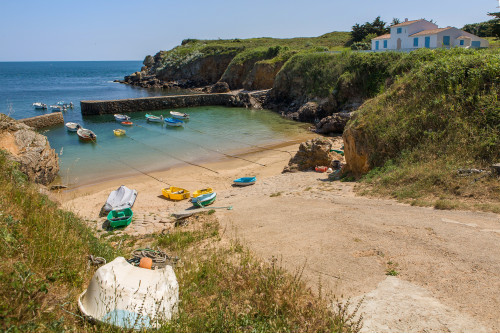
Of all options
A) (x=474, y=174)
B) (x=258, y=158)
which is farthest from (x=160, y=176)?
(x=474, y=174)

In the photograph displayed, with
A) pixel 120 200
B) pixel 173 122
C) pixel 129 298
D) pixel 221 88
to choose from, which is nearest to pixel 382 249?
pixel 129 298

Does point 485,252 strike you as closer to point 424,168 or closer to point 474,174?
point 474,174

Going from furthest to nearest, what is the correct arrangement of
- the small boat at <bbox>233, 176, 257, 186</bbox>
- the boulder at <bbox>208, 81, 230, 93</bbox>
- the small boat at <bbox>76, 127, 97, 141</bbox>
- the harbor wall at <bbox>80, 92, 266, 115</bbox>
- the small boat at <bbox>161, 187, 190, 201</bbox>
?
the boulder at <bbox>208, 81, 230, 93</bbox> → the harbor wall at <bbox>80, 92, 266, 115</bbox> → the small boat at <bbox>76, 127, 97, 141</bbox> → the small boat at <bbox>233, 176, 257, 186</bbox> → the small boat at <bbox>161, 187, 190, 201</bbox>

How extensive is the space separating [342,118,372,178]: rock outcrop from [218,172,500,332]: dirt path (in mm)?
3368

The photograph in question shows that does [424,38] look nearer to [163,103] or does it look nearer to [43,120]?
[163,103]

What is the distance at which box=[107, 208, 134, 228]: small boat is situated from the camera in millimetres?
12203

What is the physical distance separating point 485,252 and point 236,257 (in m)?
4.53

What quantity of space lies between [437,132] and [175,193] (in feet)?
36.1

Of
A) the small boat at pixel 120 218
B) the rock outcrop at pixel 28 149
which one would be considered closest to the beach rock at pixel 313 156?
the small boat at pixel 120 218

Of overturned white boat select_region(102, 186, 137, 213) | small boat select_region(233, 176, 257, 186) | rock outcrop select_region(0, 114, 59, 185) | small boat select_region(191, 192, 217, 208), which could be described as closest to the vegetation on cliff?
small boat select_region(233, 176, 257, 186)

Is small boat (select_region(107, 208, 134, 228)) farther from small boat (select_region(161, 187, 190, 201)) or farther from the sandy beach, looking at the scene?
small boat (select_region(161, 187, 190, 201))

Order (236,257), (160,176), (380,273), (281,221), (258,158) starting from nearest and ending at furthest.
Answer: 1. (380,273)
2. (236,257)
3. (281,221)
4. (160,176)
5. (258,158)

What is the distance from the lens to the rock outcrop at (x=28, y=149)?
16828 millimetres

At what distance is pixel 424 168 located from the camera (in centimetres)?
1111
